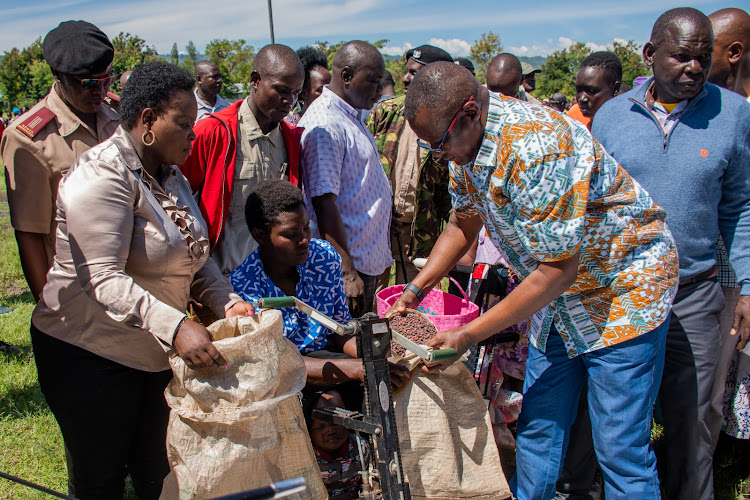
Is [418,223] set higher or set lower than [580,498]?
higher

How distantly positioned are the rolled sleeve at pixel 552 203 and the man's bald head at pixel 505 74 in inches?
163

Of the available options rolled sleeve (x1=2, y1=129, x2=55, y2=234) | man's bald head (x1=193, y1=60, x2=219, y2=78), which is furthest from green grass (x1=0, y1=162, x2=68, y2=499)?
man's bald head (x1=193, y1=60, x2=219, y2=78)

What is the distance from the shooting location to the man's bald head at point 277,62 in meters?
3.30

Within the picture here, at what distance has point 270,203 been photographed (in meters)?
2.86

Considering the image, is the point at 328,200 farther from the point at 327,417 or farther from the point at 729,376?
the point at 729,376

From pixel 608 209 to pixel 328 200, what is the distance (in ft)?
5.67

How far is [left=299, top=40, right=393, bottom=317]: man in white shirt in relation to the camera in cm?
356

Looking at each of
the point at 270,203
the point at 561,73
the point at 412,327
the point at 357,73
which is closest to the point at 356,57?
the point at 357,73

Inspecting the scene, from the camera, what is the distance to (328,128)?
3617mm

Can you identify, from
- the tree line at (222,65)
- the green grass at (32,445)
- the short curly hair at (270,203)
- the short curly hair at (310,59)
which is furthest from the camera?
the tree line at (222,65)

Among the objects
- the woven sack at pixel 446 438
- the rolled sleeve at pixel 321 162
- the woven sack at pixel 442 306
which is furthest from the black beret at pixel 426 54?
Answer: the woven sack at pixel 446 438

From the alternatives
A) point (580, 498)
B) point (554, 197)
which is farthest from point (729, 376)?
point (554, 197)

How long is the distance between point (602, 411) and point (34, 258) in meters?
2.67

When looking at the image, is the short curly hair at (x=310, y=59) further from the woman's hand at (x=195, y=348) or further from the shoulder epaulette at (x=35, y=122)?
the woman's hand at (x=195, y=348)
